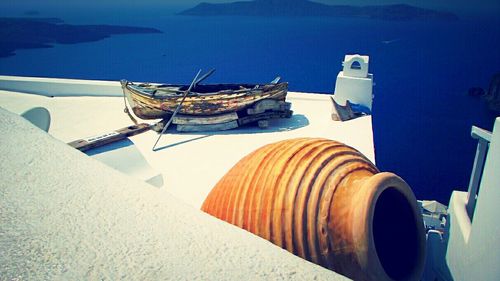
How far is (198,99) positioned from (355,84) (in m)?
3.49

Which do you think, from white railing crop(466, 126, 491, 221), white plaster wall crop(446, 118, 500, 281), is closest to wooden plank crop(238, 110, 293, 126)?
white railing crop(466, 126, 491, 221)

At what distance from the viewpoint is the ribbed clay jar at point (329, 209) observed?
1.94 meters

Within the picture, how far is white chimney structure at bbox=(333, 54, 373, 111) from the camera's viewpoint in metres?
8.02

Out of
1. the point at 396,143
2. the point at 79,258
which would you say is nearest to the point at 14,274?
the point at 79,258

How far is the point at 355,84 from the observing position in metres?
8.04

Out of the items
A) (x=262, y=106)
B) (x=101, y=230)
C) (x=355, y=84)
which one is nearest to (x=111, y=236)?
(x=101, y=230)

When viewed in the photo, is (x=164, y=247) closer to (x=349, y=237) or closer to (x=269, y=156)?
(x=349, y=237)

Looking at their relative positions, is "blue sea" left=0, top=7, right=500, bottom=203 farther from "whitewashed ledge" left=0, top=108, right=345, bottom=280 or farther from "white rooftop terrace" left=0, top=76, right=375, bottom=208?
"whitewashed ledge" left=0, top=108, right=345, bottom=280

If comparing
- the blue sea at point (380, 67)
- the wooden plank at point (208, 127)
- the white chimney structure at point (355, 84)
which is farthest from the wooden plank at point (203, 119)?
the blue sea at point (380, 67)

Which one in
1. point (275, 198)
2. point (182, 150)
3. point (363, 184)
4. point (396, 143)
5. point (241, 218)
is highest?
point (363, 184)

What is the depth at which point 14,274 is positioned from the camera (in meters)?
1.07

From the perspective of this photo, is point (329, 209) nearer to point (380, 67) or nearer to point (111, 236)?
point (111, 236)

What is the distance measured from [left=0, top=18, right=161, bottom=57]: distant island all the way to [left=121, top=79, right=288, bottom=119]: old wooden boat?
61.3 m

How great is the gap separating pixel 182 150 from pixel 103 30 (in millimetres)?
88296
